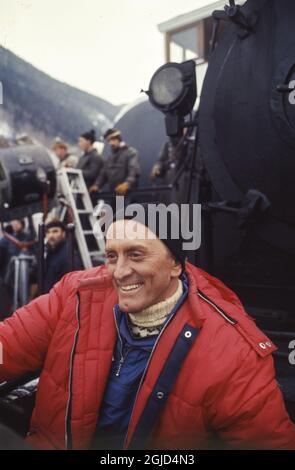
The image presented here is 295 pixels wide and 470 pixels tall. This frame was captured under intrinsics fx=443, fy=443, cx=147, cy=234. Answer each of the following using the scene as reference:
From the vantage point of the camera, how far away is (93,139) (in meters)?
7.23

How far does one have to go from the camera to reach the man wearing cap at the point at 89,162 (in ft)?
23.3

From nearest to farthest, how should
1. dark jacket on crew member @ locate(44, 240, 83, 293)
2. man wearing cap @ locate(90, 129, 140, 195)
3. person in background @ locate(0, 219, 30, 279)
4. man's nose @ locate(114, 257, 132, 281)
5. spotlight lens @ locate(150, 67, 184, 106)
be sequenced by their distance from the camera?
man's nose @ locate(114, 257, 132, 281) < spotlight lens @ locate(150, 67, 184, 106) < dark jacket on crew member @ locate(44, 240, 83, 293) < person in background @ locate(0, 219, 30, 279) < man wearing cap @ locate(90, 129, 140, 195)

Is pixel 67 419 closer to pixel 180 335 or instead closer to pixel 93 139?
pixel 180 335

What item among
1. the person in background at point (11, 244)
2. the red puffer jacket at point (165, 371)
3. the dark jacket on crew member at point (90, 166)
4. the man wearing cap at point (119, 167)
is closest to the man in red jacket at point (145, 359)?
the red puffer jacket at point (165, 371)

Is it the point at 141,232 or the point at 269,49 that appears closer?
the point at 141,232

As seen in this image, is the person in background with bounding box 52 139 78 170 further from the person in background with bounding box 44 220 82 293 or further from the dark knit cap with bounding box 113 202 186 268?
the dark knit cap with bounding box 113 202 186 268

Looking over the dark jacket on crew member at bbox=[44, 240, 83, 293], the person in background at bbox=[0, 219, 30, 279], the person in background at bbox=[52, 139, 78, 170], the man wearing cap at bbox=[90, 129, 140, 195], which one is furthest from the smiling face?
the person in background at bbox=[52, 139, 78, 170]

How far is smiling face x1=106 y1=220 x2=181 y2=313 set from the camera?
66.2 inches

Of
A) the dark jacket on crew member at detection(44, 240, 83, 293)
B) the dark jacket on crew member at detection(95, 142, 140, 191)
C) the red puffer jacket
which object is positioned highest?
the dark jacket on crew member at detection(95, 142, 140, 191)

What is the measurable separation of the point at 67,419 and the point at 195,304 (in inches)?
25.5

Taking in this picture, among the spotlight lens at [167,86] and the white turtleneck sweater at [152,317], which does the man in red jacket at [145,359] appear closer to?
the white turtleneck sweater at [152,317]

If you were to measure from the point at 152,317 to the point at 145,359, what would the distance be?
0.54ft

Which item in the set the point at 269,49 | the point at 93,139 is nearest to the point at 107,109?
the point at 93,139
